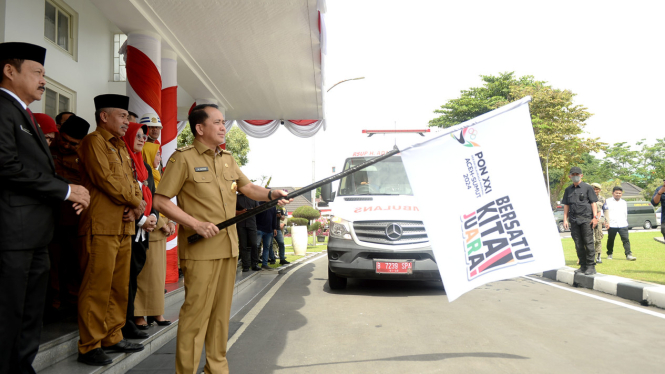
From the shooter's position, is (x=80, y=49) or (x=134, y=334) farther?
(x=80, y=49)

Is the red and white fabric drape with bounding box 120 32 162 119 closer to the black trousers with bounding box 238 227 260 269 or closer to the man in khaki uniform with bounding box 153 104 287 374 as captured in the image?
the black trousers with bounding box 238 227 260 269

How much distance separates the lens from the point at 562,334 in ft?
16.9

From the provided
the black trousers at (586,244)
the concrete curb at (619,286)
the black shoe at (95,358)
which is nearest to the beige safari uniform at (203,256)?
the black shoe at (95,358)

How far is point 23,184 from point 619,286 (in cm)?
823

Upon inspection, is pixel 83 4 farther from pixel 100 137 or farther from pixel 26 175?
pixel 26 175

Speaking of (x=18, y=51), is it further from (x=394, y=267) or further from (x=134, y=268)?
(x=394, y=267)

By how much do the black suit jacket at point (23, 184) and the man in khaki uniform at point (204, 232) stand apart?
2.23ft

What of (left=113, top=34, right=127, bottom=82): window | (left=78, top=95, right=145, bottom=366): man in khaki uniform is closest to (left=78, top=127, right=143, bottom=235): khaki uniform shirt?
(left=78, top=95, right=145, bottom=366): man in khaki uniform

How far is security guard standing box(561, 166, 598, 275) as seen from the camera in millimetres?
9109

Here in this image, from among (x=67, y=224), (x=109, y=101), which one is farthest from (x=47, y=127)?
(x=109, y=101)

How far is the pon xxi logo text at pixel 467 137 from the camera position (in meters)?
3.82

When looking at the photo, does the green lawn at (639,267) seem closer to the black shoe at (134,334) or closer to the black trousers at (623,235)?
the black trousers at (623,235)

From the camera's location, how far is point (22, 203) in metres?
2.71

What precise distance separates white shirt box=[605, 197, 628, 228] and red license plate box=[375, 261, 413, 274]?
825 centimetres
